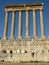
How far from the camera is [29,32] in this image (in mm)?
43719

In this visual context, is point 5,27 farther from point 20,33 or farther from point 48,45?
point 48,45

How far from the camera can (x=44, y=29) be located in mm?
Result: 42938

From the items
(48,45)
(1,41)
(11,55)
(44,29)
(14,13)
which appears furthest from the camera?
(14,13)

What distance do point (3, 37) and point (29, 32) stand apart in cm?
705

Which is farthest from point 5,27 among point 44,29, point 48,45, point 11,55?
point 11,55

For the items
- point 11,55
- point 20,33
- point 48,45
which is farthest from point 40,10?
point 11,55

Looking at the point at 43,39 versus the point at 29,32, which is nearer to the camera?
the point at 43,39

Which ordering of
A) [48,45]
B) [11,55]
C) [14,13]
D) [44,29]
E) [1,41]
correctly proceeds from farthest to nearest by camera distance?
[14,13], [44,29], [1,41], [48,45], [11,55]

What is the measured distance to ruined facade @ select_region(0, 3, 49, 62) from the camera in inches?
1009

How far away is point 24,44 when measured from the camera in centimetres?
3744

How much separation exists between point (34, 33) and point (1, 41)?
8.98m

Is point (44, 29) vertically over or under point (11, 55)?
over

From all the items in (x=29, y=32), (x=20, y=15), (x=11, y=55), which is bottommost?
(x=11, y=55)

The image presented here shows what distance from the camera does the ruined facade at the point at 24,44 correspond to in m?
25.6
